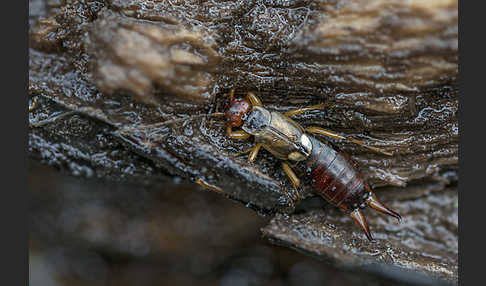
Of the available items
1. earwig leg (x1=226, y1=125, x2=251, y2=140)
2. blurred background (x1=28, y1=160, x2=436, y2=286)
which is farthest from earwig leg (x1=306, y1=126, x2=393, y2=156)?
blurred background (x1=28, y1=160, x2=436, y2=286)

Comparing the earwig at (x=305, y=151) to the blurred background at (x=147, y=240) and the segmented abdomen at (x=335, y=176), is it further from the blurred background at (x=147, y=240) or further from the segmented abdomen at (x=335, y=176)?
the blurred background at (x=147, y=240)

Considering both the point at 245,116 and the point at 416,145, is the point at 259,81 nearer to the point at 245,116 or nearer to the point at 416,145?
the point at 245,116

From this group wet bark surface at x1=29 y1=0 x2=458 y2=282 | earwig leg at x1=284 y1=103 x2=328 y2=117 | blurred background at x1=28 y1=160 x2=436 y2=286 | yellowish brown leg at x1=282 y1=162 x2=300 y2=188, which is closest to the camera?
wet bark surface at x1=29 y1=0 x2=458 y2=282

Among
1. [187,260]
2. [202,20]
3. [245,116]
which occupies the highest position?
[202,20]

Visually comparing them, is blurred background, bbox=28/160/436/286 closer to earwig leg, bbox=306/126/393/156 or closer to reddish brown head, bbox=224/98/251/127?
reddish brown head, bbox=224/98/251/127

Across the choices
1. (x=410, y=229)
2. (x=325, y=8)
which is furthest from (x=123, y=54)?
Result: (x=410, y=229)

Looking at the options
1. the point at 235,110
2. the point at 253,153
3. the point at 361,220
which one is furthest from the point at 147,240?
the point at 361,220

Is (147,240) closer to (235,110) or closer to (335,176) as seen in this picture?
(235,110)

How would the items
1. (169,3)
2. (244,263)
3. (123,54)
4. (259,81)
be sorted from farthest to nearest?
(244,263) → (259,81) → (169,3) → (123,54)
